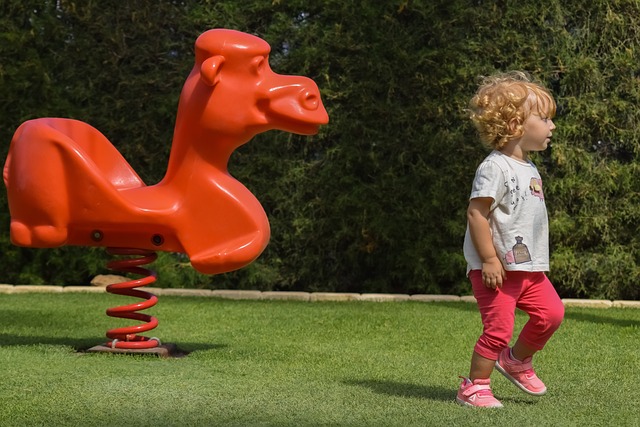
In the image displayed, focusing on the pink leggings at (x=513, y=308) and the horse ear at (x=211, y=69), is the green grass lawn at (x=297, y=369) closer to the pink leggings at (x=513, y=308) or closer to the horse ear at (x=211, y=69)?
the pink leggings at (x=513, y=308)

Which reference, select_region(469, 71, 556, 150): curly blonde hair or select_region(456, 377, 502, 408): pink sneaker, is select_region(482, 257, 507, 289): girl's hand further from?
select_region(469, 71, 556, 150): curly blonde hair

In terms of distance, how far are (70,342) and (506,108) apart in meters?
3.04

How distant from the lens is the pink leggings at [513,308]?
13.7ft

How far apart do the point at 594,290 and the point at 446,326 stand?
2456mm

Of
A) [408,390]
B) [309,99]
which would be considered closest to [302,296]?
[309,99]

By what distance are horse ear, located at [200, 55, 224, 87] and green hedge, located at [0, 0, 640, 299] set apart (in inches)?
137

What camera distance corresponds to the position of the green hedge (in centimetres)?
859

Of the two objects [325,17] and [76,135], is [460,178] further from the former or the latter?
[76,135]

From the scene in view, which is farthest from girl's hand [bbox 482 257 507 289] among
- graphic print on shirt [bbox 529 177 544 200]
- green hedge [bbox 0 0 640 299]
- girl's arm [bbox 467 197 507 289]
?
green hedge [bbox 0 0 640 299]

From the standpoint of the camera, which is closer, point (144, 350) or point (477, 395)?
point (477, 395)

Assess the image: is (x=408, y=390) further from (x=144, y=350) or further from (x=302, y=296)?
(x=302, y=296)

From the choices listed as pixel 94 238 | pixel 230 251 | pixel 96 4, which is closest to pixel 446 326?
pixel 230 251

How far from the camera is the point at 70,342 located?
5.93 meters

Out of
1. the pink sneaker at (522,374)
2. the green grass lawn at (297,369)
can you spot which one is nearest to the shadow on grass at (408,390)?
the green grass lawn at (297,369)
